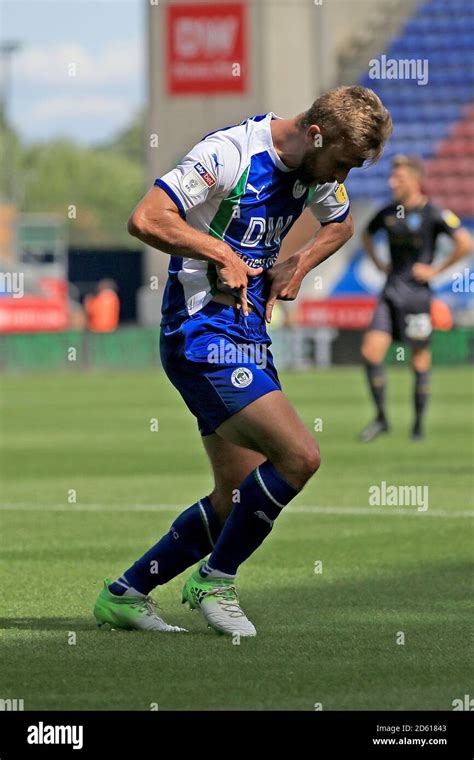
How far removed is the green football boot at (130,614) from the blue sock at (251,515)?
0.34 meters

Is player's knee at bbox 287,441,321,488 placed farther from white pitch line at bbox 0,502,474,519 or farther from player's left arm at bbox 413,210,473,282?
player's left arm at bbox 413,210,473,282

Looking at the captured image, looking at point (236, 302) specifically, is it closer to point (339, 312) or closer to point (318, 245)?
point (318, 245)

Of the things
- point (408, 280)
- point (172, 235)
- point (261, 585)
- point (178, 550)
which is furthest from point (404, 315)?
point (172, 235)

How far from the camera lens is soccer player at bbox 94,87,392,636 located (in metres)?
6.20

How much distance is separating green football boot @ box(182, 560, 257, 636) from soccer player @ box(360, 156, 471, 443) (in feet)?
32.7

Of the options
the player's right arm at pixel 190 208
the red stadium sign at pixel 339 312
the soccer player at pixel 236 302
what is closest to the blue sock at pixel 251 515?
the soccer player at pixel 236 302

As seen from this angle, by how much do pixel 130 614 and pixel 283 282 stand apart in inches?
57.1

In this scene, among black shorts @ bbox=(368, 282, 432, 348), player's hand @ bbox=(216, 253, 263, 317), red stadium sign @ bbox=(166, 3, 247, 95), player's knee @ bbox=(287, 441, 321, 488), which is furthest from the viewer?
red stadium sign @ bbox=(166, 3, 247, 95)

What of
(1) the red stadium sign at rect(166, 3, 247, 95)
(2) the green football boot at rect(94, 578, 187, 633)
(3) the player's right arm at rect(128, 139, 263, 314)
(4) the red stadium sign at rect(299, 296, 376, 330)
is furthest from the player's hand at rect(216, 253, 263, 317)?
(1) the red stadium sign at rect(166, 3, 247, 95)

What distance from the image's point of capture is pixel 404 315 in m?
16.7

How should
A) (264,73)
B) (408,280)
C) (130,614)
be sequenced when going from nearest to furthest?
(130,614) < (408,280) < (264,73)

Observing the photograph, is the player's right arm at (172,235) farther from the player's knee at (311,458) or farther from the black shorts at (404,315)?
the black shorts at (404,315)

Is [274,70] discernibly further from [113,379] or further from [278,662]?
[278,662]

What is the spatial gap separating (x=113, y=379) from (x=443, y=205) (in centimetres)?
1579
